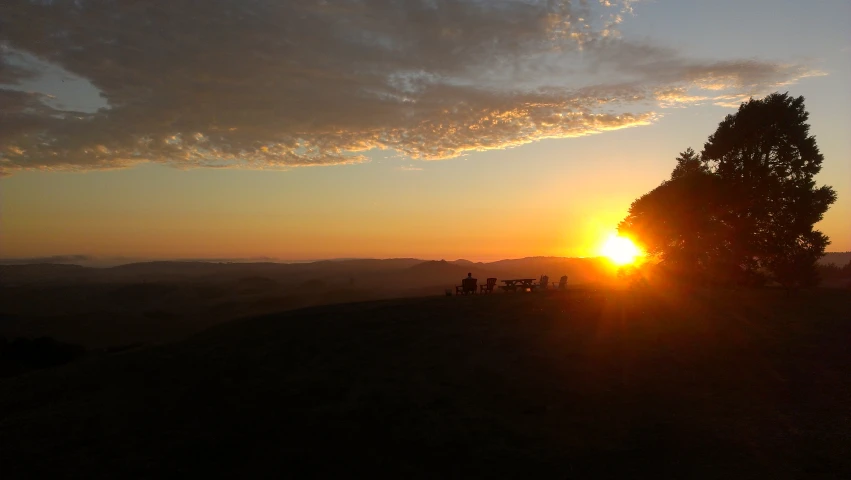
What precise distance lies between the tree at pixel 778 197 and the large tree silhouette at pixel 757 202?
0.05 m

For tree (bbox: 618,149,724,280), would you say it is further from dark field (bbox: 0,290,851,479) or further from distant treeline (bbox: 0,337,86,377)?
distant treeline (bbox: 0,337,86,377)

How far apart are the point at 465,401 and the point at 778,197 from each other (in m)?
28.8

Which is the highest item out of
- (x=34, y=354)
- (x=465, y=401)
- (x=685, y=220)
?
(x=685, y=220)

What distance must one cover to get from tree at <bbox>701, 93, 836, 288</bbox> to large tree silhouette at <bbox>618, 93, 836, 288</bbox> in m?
0.05

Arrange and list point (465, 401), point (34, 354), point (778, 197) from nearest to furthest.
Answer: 1. point (465, 401)
2. point (34, 354)
3. point (778, 197)

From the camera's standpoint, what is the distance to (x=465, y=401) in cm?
1495

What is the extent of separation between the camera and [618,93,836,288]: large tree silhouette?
31891mm

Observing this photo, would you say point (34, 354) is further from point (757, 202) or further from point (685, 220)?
point (757, 202)

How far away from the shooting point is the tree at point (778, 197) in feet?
104

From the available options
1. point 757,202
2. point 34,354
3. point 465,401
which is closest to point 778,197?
point 757,202

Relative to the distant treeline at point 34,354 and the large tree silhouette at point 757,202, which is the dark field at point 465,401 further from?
the large tree silhouette at point 757,202

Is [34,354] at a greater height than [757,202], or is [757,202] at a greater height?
[757,202]

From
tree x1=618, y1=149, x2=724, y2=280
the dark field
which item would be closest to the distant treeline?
the dark field

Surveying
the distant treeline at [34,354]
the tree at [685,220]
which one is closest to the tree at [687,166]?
the tree at [685,220]
